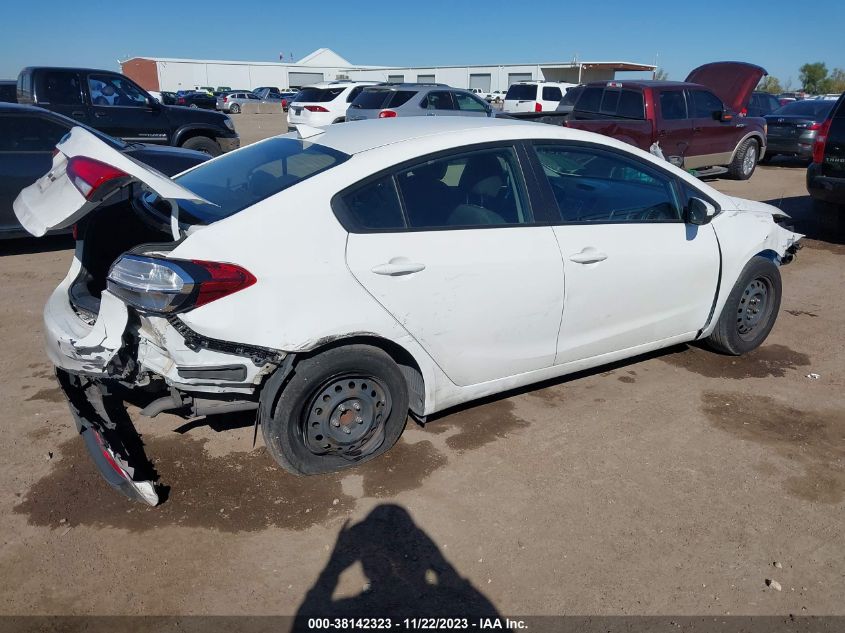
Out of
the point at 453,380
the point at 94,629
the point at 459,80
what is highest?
the point at 459,80

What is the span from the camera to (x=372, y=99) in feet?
52.0

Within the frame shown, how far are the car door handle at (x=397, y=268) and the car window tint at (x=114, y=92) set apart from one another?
9.74 meters

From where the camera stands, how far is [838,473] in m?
3.49

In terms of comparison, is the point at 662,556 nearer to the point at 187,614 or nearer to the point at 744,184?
the point at 187,614

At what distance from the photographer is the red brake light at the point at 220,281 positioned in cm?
279

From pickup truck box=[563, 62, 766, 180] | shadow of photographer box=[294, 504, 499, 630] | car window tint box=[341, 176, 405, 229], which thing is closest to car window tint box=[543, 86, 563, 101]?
pickup truck box=[563, 62, 766, 180]

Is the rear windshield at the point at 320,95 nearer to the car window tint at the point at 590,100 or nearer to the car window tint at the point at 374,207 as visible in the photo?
the car window tint at the point at 590,100

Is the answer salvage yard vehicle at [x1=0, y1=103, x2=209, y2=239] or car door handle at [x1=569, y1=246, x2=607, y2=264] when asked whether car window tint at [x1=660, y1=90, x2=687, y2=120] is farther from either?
car door handle at [x1=569, y1=246, x2=607, y2=264]

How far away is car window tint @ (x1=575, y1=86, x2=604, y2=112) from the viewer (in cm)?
1220

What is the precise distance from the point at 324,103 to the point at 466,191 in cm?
1638

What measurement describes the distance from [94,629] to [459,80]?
68244 millimetres

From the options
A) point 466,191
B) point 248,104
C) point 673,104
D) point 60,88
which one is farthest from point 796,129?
point 248,104

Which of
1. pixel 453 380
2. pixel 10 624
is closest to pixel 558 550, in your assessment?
pixel 453 380

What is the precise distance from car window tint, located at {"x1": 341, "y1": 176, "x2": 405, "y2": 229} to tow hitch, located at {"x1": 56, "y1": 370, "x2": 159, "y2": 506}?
4.71 feet
